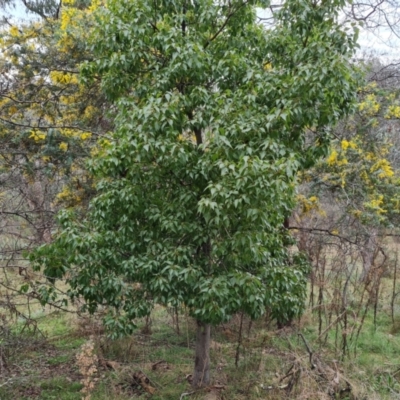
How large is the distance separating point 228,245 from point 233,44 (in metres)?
2.20

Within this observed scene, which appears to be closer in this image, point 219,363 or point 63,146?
point 219,363

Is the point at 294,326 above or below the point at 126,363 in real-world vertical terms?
above

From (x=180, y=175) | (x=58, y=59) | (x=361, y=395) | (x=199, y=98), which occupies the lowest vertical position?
(x=361, y=395)

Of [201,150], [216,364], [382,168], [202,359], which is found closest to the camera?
[201,150]

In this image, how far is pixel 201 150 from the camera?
181 inches

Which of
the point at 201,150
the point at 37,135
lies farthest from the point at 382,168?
the point at 37,135

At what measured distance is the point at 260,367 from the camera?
6.07m

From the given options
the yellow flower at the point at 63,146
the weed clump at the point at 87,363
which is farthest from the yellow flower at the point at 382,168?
the weed clump at the point at 87,363

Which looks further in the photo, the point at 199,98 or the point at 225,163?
the point at 199,98

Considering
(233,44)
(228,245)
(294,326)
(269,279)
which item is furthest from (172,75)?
(294,326)

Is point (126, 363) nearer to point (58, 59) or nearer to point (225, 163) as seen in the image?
point (225, 163)

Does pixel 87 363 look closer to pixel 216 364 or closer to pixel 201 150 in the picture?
pixel 201 150

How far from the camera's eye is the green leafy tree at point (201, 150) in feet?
13.3

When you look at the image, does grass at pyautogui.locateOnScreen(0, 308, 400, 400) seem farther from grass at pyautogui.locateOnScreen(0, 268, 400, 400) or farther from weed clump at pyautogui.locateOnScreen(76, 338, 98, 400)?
weed clump at pyautogui.locateOnScreen(76, 338, 98, 400)
